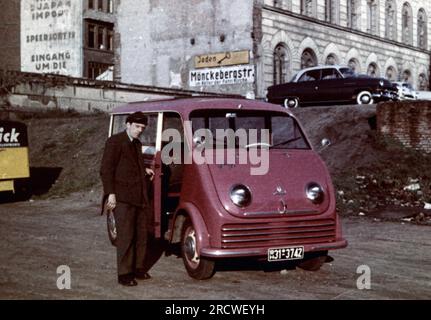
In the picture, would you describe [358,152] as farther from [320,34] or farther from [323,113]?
[320,34]

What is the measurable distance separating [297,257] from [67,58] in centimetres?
3883

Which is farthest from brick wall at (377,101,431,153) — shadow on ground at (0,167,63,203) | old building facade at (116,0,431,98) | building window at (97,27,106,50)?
building window at (97,27,106,50)

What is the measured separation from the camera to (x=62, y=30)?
43.8m

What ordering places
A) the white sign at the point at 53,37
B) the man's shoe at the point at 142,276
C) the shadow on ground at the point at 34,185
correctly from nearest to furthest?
the man's shoe at the point at 142,276
the shadow on ground at the point at 34,185
the white sign at the point at 53,37

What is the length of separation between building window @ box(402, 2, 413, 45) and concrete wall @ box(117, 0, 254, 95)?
17357 mm

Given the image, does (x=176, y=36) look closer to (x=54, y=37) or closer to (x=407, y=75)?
(x=54, y=37)

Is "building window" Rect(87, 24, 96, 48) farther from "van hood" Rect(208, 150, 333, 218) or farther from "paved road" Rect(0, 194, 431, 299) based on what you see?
"van hood" Rect(208, 150, 333, 218)

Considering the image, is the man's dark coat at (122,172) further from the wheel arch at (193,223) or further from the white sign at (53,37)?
the white sign at (53,37)

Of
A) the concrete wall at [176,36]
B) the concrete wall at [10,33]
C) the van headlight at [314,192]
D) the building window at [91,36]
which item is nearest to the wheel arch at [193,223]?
the van headlight at [314,192]

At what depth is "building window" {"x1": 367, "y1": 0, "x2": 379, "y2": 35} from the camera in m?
42.0

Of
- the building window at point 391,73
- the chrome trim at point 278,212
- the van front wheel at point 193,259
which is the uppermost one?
the building window at point 391,73

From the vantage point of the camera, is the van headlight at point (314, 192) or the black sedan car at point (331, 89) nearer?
the van headlight at point (314, 192)

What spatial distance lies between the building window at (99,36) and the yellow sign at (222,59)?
39.7 feet

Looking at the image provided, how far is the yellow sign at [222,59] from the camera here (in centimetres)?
3366
